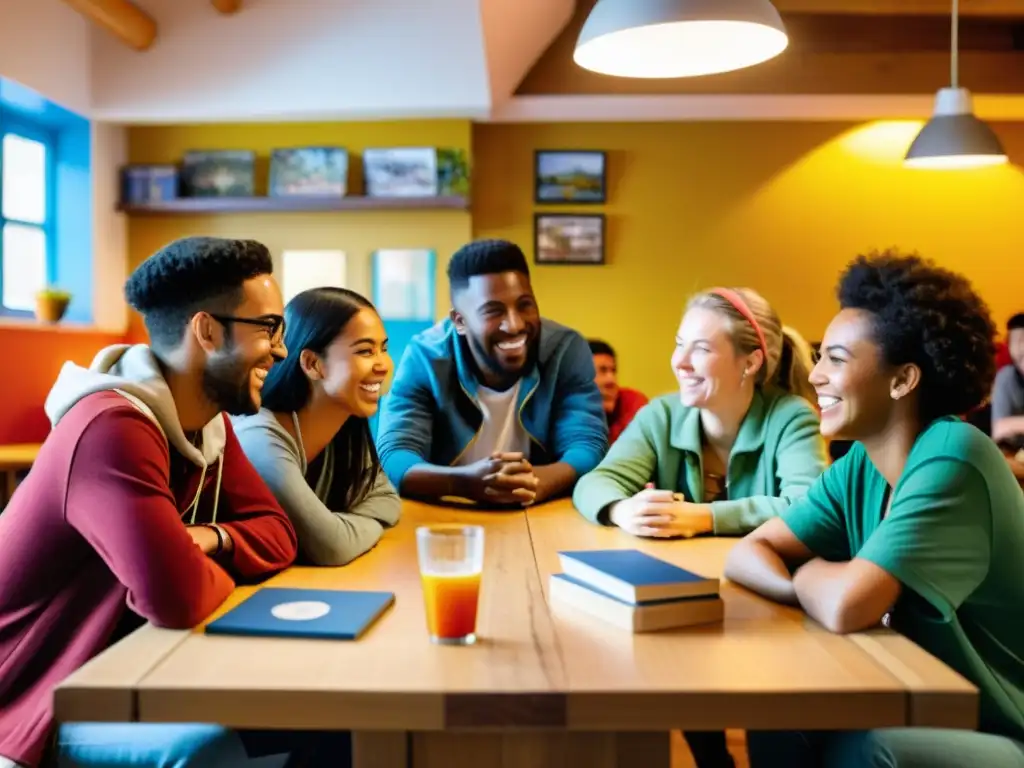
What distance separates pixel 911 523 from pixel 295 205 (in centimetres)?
388

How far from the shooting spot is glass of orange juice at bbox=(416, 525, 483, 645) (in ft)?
3.63

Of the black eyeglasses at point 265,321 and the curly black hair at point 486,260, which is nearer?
the black eyeglasses at point 265,321

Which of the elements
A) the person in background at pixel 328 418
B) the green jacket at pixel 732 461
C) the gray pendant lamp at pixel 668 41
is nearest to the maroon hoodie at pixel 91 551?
the person in background at pixel 328 418

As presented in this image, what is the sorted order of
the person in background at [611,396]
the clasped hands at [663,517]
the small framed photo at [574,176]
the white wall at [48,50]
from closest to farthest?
the clasped hands at [663,517] < the white wall at [48,50] < the person in background at [611,396] < the small framed photo at [574,176]

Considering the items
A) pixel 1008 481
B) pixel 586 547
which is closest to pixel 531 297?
pixel 586 547

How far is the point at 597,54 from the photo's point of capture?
204cm

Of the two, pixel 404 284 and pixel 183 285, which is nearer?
pixel 183 285

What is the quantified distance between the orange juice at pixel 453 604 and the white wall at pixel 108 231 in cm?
376

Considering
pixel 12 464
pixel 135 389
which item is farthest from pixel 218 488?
pixel 12 464

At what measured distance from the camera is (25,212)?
4.09m

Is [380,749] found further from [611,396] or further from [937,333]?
[611,396]

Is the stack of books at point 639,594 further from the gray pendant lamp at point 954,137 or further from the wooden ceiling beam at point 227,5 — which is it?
the wooden ceiling beam at point 227,5

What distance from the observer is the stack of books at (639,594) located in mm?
1172

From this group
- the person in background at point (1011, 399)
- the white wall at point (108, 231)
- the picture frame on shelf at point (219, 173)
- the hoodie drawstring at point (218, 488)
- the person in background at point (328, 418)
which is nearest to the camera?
the hoodie drawstring at point (218, 488)
